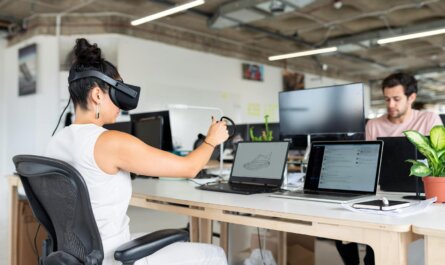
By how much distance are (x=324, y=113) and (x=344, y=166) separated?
485mm

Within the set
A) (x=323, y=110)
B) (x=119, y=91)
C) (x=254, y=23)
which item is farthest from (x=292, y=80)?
(x=119, y=91)

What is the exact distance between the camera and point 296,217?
4.46 feet

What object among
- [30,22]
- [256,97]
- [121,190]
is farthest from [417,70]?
[121,190]

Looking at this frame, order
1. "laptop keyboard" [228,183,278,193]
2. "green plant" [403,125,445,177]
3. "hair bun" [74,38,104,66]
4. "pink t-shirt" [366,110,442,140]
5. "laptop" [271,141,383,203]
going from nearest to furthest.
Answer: "hair bun" [74,38,104,66]
"green plant" [403,125,445,177]
"laptop" [271,141,383,203]
"laptop keyboard" [228,183,278,193]
"pink t-shirt" [366,110,442,140]

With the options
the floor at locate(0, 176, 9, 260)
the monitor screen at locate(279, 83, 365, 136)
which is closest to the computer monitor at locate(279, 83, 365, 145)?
the monitor screen at locate(279, 83, 365, 136)

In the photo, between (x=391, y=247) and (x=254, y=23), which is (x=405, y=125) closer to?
(x=391, y=247)

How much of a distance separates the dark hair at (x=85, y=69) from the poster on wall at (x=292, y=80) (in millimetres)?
8711

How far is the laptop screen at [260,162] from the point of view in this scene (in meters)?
2.04

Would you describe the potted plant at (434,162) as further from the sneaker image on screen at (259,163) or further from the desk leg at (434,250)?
the sneaker image on screen at (259,163)

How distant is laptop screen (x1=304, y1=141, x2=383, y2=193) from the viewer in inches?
66.8

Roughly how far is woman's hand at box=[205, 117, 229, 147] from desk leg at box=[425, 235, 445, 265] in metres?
0.77

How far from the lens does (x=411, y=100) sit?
2678 mm

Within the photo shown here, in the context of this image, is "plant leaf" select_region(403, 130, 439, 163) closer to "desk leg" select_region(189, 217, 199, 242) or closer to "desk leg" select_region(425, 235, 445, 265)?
"desk leg" select_region(425, 235, 445, 265)

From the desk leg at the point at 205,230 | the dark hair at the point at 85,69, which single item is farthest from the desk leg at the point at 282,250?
the dark hair at the point at 85,69
